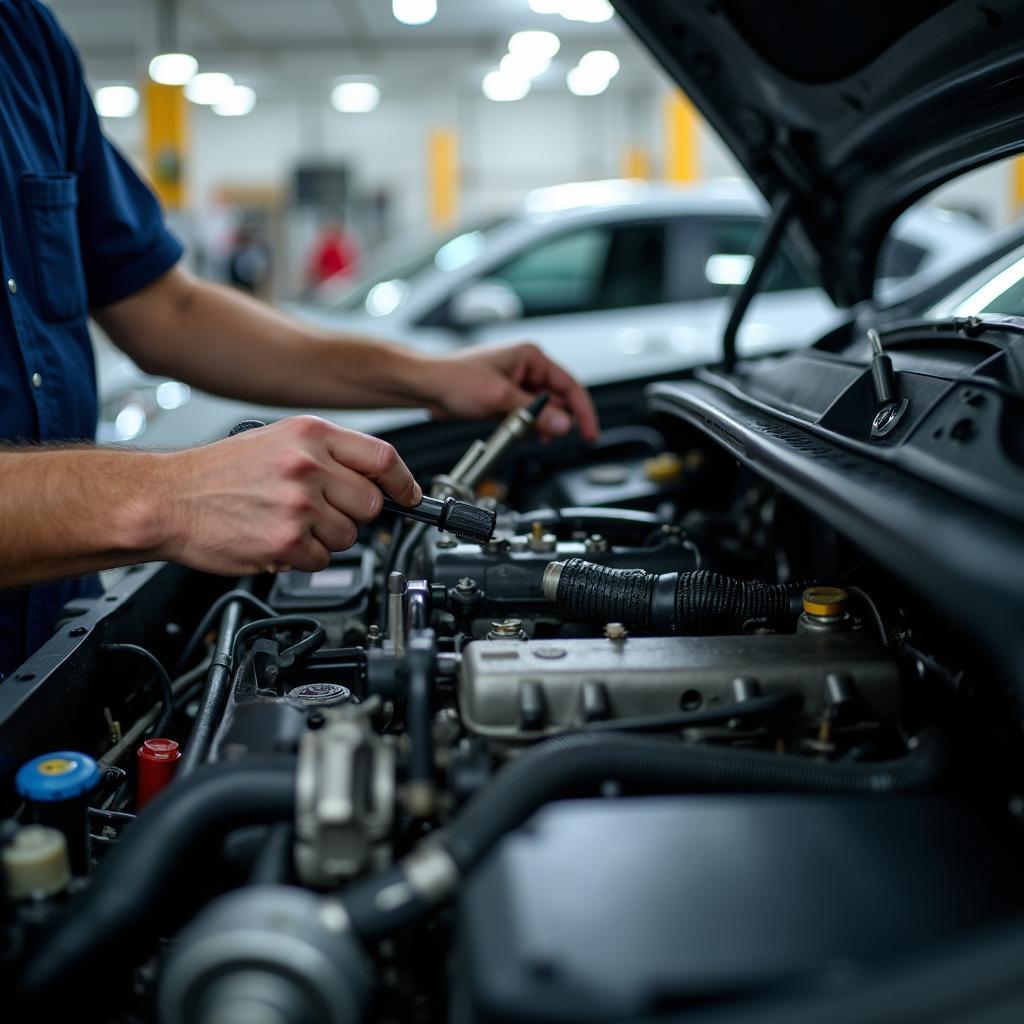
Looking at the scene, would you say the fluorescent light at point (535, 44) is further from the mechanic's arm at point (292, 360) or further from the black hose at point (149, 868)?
the black hose at point (149, 868)

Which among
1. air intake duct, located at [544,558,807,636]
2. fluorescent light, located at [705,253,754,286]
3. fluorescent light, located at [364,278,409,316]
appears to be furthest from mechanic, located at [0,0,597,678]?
fluorescent light, located at [705,253,754,286]

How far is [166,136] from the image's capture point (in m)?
10.4

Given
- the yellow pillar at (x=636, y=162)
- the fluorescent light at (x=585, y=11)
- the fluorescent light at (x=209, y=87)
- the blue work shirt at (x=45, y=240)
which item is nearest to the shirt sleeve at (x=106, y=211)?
the blue work shirt at (x=45, y=240)

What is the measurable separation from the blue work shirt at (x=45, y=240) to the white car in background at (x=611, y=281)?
2.01 metres

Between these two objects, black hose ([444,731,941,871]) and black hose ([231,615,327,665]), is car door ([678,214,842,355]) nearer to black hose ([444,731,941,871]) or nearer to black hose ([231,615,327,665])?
black hose ([231,615,327,665])

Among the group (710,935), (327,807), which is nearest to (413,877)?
(327,807)

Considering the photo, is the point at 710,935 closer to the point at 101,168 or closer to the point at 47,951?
the point at 47,951

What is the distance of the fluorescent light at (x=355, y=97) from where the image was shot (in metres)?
14.2

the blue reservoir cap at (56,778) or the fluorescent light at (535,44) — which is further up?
the fluorescent light at (535,44)

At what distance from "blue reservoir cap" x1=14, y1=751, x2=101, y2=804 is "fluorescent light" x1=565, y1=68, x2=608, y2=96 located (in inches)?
518

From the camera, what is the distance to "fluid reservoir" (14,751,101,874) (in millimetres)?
856

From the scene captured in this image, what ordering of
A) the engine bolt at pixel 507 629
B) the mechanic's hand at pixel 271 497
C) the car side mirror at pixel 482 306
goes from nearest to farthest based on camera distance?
1. the mechanic's hand at pixel 271 497
2. the engine bolt at pixel 507 629
3. the car side mirror at pixel 482 306

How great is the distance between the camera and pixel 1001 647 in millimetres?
627

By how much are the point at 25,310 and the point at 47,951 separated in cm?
98
